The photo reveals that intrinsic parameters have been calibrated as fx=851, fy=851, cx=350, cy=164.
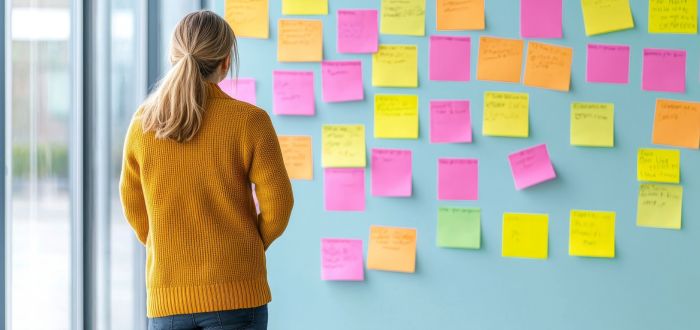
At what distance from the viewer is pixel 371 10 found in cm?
220

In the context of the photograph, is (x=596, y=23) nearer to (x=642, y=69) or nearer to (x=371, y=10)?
(x=642, y=69)

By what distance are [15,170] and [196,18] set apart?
0.45 m

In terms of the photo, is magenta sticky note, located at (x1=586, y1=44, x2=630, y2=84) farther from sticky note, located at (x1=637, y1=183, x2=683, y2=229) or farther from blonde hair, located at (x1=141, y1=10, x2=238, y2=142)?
blonde hair, located at (x1=141, y1=10, x2=238, y2=142)

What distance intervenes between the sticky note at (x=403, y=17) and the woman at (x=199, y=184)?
75 centimetres

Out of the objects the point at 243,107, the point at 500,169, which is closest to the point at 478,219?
the point at 500,169

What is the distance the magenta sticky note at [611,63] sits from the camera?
215cm

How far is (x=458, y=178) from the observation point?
2188 mm

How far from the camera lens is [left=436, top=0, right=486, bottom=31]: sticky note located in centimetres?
217

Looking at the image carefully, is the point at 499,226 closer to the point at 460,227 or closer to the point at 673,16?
the point at 460,227

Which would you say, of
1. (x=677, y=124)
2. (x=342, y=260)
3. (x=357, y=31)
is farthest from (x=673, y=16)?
(x=342, y=260)

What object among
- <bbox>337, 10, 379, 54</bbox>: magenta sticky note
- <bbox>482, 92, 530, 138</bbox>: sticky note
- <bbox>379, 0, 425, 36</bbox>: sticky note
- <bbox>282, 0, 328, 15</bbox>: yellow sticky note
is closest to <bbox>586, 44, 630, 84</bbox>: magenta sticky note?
<bbox>482, 92, 530, 138</bbox>: sticky note

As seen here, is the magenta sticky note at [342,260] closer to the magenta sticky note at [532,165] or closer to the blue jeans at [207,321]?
the magenta sticky note at [532,165]

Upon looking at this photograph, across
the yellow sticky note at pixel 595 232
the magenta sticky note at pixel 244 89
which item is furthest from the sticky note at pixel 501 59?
the magenta sticky note at pixel 244 89

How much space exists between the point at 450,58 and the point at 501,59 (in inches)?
5.1
